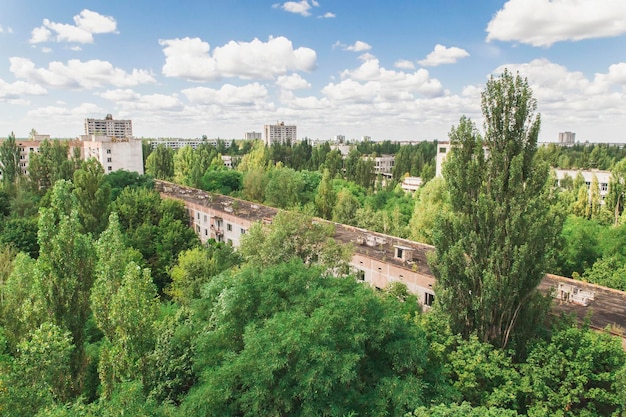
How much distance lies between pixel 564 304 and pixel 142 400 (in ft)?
59.2

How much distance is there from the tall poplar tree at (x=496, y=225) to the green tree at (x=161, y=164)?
64.7 meters

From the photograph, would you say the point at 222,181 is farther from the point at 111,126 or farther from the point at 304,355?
the point at 111,126

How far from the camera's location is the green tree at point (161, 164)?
234 ft

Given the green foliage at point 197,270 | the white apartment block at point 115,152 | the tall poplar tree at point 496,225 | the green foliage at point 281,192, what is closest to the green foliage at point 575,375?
the tall poplar tree at point 496,225

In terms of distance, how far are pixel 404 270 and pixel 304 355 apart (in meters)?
12.3

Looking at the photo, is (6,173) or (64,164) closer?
(64,164)

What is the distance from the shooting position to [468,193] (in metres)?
14.6

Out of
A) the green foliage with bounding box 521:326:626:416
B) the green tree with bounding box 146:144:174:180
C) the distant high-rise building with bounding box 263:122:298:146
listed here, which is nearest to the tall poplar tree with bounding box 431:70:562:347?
the green foliage with bounding box 521:326:626:416

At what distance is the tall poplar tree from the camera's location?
535 inches

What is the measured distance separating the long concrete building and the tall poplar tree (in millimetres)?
1759

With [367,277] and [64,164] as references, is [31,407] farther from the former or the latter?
[64,164]

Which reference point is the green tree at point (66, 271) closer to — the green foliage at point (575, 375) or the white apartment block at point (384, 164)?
the green foliage at point (575, 375)

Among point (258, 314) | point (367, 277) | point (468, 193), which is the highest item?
point (468, 193)

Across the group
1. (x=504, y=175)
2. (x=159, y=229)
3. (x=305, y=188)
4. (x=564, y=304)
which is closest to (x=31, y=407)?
(x=504, y=175)
